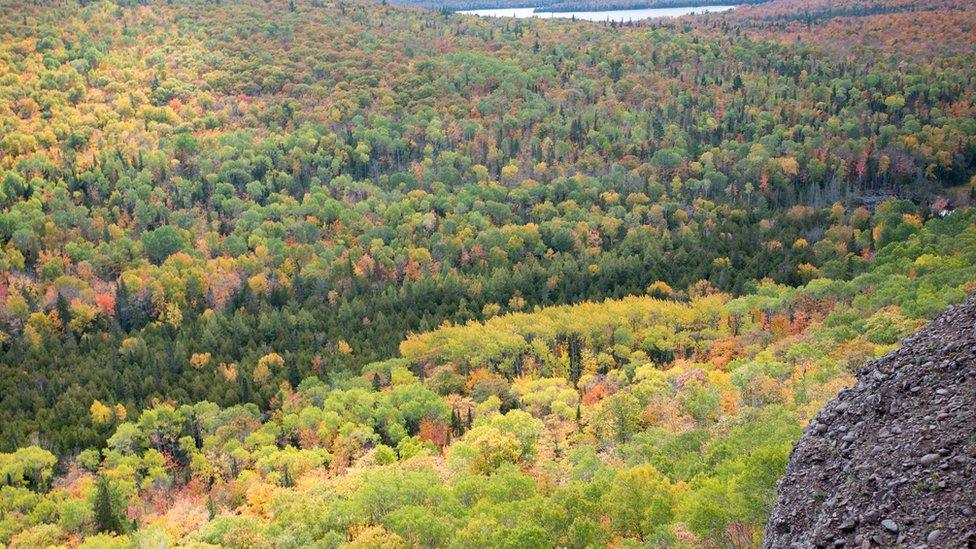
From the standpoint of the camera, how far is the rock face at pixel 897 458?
92.4ft

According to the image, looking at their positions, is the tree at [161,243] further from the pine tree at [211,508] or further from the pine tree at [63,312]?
the pine tree at [211,508]

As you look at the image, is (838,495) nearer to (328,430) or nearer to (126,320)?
(328,430)

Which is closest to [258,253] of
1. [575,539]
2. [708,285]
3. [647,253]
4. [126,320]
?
[126,320]

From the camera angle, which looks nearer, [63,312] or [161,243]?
[63,312]

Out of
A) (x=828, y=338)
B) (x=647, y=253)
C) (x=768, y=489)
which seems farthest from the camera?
(x=647, y=253)

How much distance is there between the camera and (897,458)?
31.0 m

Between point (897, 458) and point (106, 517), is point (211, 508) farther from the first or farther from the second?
point (897, 458)

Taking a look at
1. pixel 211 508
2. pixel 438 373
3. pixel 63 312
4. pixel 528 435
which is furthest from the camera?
pixel 63 312

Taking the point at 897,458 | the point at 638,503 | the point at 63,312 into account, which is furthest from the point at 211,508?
the point at 63,312

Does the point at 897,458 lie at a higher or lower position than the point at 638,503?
higher

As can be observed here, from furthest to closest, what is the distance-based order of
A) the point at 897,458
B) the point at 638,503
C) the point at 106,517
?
1. the point at 106,517
2. the point at 638,503
3. the point at 897,458

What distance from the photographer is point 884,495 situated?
29766 millimetres

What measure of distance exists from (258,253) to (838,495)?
175 metres

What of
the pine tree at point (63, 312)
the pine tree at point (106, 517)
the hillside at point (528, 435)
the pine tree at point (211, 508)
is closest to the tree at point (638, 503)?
the hillside at point (528, 435)
